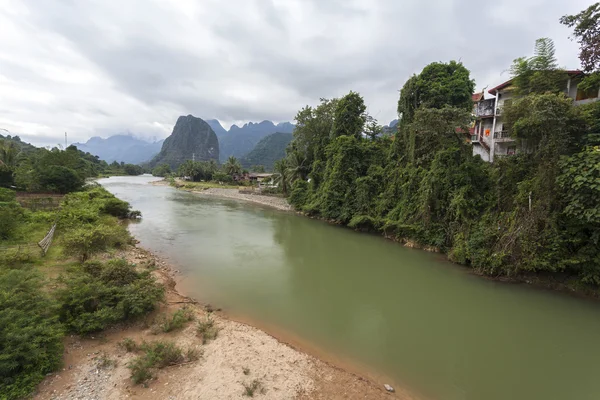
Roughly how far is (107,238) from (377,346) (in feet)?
34.1

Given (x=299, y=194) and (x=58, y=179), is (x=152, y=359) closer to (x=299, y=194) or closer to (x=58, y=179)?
(x=299, y=194)

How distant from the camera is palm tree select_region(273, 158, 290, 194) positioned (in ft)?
124

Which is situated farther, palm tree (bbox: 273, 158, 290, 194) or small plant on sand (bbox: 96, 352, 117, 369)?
palm tree (bbox: 273, 158, 290, 194)

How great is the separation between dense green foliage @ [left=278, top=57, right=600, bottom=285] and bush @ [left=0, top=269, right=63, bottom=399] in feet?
48.3

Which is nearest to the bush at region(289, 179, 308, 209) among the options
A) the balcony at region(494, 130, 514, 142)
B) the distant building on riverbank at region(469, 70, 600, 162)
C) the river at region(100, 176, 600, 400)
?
the river at region(100, 176, 600, 400)

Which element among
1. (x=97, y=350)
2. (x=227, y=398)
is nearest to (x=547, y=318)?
(x=227, y=398)

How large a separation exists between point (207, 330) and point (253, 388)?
2.35 m

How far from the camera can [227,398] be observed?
4.79 m

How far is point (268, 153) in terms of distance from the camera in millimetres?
168125

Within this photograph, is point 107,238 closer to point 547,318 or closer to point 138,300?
point 138,300

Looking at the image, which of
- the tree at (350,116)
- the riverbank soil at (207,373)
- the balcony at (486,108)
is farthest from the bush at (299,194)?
the riverbank soil at (207,373)

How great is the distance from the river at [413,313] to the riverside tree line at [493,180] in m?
1.48

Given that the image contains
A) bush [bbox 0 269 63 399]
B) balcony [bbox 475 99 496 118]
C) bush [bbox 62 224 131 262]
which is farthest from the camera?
balcony [bbox 475 99 496 118]

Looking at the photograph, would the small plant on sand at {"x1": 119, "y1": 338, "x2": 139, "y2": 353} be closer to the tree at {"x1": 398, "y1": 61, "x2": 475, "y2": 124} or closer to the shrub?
the shrub
